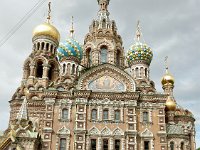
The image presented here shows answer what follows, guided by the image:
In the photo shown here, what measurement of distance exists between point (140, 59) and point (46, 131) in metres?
9.83

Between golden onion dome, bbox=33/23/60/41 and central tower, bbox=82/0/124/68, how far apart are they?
9.63 ft

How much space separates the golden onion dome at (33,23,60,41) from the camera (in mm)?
30406

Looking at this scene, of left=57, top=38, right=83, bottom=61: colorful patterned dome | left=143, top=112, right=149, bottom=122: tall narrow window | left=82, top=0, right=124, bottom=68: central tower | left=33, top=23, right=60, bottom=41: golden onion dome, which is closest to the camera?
left=143, top=112, right=149, bottom=122: tall narrow window

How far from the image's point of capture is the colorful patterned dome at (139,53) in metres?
27.5

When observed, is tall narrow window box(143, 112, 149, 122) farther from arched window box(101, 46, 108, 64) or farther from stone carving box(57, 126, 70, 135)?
arched window box(101, 46, 108, 64)

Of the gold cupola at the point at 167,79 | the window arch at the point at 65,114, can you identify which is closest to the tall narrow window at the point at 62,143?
the window arch at the point at 65,114

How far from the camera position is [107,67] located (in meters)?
25.1

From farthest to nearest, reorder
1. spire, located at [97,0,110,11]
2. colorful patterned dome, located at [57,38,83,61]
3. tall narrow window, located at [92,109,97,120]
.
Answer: spire, located at [97,0,110,11] → colorful patterned dome, located at [57,38,83,61] → tall narrow window, located at [92,109,97,120]

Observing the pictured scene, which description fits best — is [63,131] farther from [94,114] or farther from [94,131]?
[94,114]

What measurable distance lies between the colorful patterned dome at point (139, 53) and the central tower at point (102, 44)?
1.45m

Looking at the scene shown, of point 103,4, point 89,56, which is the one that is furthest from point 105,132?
point 103,4


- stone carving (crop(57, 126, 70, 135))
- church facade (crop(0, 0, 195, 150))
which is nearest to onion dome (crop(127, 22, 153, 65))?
church facade (crop(0, 0, 195, 150))

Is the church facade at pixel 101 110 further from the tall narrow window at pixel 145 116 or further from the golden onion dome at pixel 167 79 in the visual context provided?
the golden onion dome at pixel 167 79

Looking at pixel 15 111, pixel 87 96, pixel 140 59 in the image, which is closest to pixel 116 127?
pixel 87 96
